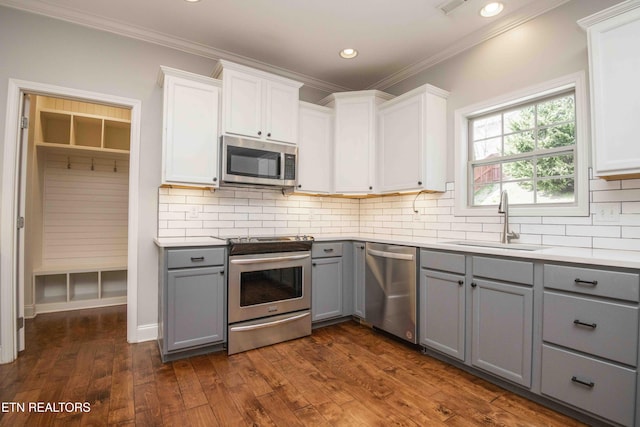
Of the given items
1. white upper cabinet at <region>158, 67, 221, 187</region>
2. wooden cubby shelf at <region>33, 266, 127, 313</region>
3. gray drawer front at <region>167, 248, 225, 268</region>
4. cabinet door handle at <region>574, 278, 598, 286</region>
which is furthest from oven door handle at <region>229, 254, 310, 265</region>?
wooden cubby shelf at <region>33, 266, 127, 313</region>

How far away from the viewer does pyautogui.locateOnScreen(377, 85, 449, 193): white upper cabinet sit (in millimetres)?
2936

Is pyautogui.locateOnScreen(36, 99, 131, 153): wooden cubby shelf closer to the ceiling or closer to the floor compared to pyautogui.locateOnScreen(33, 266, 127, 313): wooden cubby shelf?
closer to the ceiling

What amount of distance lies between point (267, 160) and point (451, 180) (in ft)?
5.94

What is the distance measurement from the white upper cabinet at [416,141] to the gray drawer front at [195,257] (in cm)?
184

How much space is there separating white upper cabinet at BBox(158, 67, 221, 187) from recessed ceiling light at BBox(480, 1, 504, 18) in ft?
7.53

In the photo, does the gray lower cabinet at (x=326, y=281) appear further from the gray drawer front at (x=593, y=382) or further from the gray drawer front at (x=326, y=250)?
the gray drawer front at (x=593, y=382)

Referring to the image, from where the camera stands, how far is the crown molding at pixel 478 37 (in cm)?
235

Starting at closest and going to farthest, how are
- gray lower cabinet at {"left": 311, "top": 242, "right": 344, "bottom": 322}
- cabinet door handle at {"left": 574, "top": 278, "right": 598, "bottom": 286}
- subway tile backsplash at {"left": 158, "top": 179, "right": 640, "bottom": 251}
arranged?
1. cabinet door handle at {"left": 574, "top": 278, "right": 598, "bottom": 286}
2. subway tile backsplash at {"left": 158, "top": 179, "right": 640, "bottom": 251}
3. gray lower cabinet at {"left": 311, "top": 242, "right": 344, "bottom": 322}

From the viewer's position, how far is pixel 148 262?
2844 mm

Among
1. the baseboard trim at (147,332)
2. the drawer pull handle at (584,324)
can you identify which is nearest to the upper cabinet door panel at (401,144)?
the drawer pull handle at (584,324)

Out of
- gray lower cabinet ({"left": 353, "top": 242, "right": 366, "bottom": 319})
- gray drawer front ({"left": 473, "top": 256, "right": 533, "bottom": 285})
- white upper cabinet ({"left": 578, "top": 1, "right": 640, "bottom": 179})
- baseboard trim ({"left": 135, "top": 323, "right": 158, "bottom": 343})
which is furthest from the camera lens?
gray lower cabinet ({"left": 353, "top": 242, "right": 366, "bottom": 319})

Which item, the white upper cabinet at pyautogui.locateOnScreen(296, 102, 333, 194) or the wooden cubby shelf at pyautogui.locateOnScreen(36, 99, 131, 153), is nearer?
the white upper cabinet at pyautogui.locateOnScreen(296, 102, 333, 194)

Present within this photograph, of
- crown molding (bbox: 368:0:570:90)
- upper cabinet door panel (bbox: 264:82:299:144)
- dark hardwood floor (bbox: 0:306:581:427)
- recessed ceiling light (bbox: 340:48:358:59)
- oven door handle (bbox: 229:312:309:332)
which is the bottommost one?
dark hardwood floor (bbox: 0:306:581:427)

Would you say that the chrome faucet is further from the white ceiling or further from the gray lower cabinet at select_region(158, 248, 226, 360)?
the gray lower cabinet at select_region(158, 248, 226, 360)
